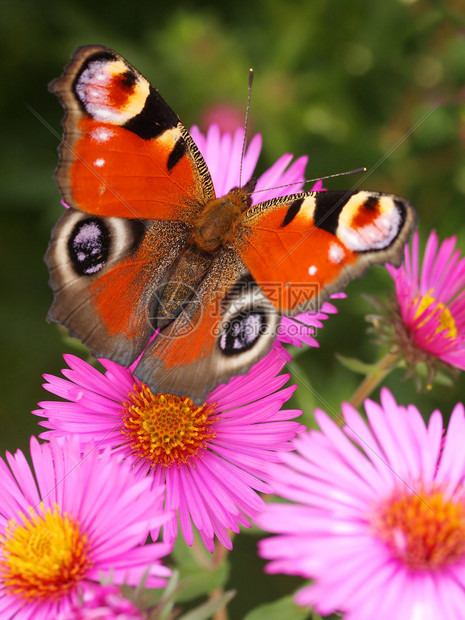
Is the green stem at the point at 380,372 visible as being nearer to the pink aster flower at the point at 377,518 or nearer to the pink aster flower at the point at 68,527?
the pink aster flower at the point at 377,518

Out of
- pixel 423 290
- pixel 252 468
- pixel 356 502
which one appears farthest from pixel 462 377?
pixel 356 502

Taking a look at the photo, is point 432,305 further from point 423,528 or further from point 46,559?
point 46,559

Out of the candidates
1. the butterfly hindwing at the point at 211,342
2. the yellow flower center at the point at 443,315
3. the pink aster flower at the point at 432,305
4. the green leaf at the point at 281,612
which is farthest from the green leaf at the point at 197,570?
the yellow flower center at the point at 443,315

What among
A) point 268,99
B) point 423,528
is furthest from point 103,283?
point 268,99

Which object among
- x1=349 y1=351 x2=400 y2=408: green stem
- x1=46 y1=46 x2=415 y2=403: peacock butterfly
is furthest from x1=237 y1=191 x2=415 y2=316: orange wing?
x1=349 y1=351 x2=400 y2=408: green stem

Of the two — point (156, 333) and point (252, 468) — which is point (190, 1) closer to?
point (156, 333)

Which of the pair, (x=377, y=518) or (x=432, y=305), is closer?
(x=377, y=518)
